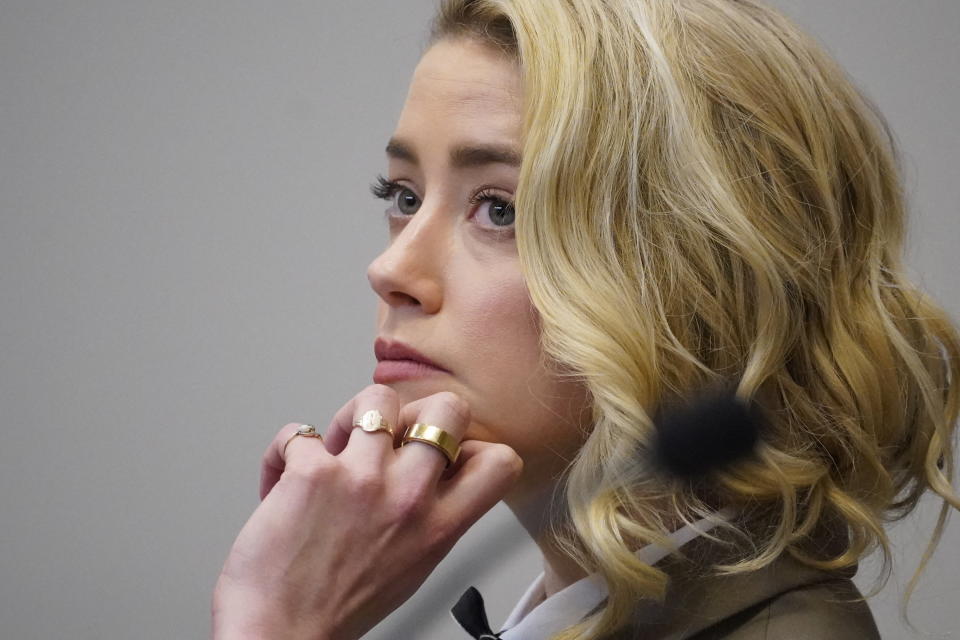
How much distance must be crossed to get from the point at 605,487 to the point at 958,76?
1056mm

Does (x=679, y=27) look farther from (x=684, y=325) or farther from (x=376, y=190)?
(x=376, y=190)

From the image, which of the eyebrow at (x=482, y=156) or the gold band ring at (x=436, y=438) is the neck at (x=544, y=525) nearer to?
the gold band ring at (x=436, y=438)

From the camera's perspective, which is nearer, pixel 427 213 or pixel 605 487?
pixel 605 487

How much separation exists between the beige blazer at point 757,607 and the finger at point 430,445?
8.6 inches

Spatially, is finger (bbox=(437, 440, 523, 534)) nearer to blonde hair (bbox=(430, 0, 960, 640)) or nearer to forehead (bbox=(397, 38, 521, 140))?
blonde hair (bbox=(430, 0, 960, 640))

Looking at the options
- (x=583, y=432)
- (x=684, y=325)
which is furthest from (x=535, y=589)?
(x=684, y=325)

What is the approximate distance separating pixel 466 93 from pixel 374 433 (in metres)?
0.34

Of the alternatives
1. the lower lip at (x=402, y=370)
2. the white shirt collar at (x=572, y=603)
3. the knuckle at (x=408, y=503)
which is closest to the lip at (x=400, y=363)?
the lower lip at (x=402, y=370)

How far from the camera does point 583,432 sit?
1096 millimetres

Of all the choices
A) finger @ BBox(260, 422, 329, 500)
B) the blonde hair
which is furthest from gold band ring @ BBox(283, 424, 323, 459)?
the blonde hair

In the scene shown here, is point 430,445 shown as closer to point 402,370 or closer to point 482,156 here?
point 402,370

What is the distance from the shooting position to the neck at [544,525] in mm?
1161

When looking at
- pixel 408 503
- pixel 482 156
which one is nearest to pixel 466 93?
pixel 482 156

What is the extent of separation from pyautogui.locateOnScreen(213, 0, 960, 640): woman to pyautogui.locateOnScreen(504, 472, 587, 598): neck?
0.01 m
